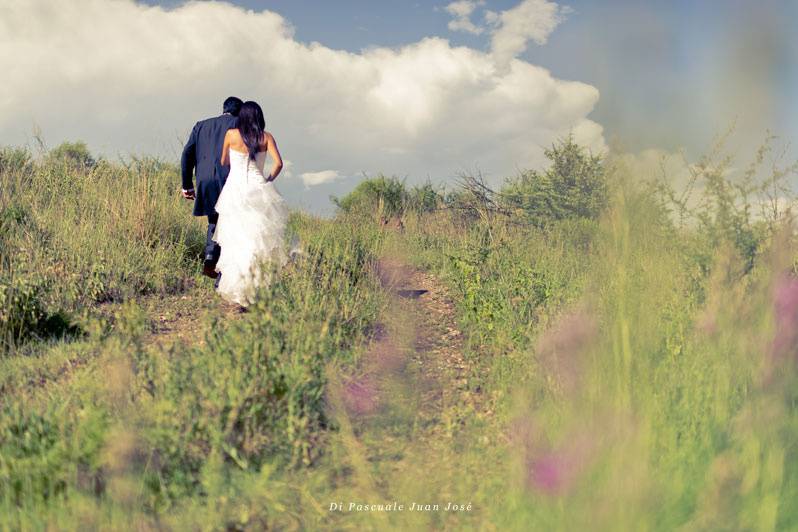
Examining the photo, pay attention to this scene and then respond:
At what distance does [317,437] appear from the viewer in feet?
10.1

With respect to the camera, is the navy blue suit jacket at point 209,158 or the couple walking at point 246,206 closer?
the couple walking at point 246,206

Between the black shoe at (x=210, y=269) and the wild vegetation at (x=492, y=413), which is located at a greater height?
the black shoe at (x=210, y=269)

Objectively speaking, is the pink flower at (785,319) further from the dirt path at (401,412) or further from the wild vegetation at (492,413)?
the dirt path at (401,412)

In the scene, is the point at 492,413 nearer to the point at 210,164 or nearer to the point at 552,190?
the point at 210,164

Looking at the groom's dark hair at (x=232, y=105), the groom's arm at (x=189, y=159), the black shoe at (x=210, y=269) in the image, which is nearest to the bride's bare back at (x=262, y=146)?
the groom's dark hair at (x=232, y=105)

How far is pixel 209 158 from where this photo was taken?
22.3 ft

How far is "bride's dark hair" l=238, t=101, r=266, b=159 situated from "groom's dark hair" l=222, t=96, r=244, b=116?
0.65 metres

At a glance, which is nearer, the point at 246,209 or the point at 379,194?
the point at 246,209

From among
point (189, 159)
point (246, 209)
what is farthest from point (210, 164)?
point (246, 209)

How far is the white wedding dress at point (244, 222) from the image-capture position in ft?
19.9

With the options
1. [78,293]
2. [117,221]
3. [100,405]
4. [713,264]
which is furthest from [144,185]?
[713,264]

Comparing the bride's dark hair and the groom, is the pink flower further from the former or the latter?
the groom

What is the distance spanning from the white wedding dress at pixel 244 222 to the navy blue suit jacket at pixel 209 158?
514 mm

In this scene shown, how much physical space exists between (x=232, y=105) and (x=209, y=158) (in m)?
0.57
